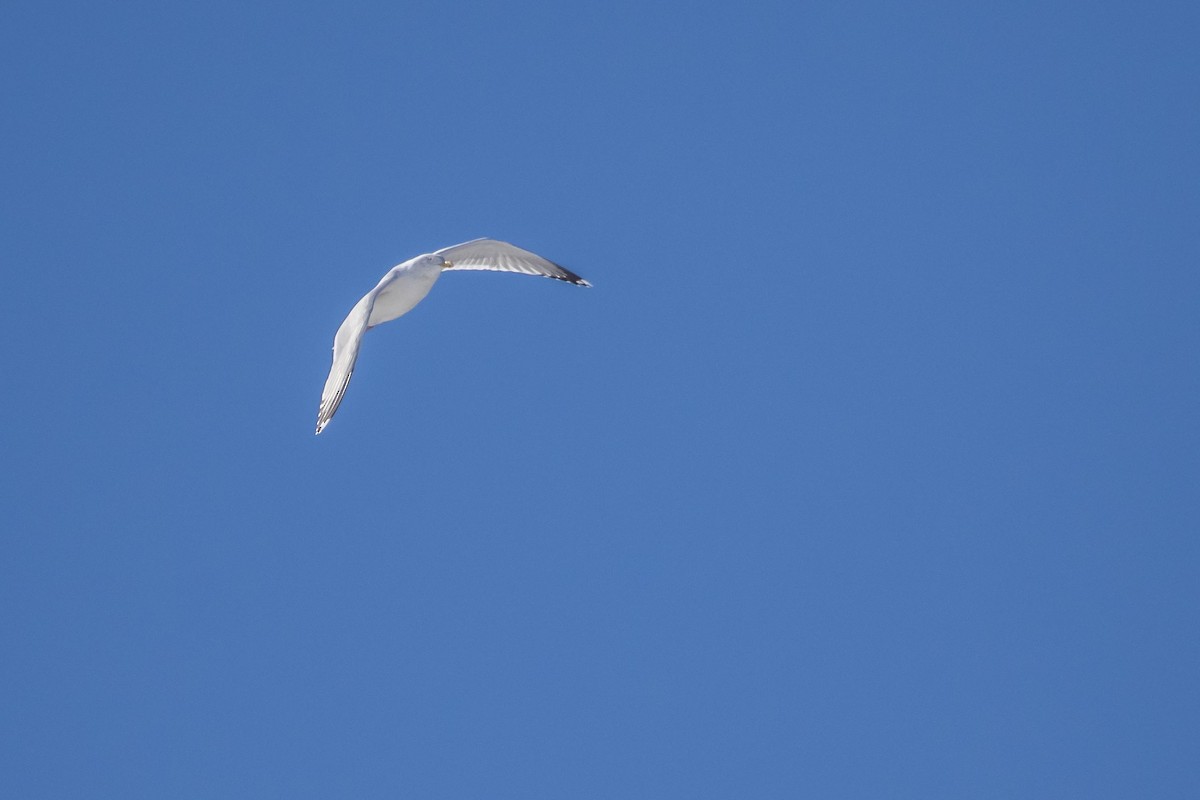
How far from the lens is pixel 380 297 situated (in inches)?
407

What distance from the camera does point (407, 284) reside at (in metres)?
10.6

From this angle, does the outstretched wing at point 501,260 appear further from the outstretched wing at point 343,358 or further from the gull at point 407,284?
the outstretched wing at point 343,358

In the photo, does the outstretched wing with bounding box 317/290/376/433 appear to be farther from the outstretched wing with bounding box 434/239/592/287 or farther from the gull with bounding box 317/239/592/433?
the outstretched wing with bounding box 434/239/592/287

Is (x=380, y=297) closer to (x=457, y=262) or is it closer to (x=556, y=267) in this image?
(x=457, y=262)

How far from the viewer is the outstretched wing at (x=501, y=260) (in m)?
11.9

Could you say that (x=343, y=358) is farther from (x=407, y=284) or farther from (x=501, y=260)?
(x=501, y=260)

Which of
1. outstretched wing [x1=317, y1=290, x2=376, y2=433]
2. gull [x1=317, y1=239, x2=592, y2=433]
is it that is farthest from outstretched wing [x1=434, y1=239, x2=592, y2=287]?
outstretched wing [x1=317, y1=290, x2=376, y2=433]

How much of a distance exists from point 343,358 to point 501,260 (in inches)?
123

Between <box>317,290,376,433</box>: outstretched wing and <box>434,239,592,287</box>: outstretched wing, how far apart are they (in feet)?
5.57

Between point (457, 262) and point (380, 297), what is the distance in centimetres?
175

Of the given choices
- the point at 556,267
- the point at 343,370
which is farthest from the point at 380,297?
the point at 556,267

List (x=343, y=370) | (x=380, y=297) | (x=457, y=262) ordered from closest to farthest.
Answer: (x=343, y=370), (x=380, y=297), (x=457, y=262)

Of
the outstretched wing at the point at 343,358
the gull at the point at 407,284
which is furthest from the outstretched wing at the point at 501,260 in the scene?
the outstretched wing at the point at 343,358

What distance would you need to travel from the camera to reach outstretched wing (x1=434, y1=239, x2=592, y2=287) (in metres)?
11.9
